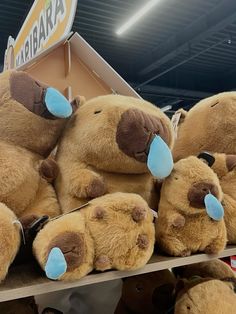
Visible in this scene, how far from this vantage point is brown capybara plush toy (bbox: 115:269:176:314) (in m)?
0.98

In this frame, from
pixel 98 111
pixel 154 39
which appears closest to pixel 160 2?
pixel 154 39

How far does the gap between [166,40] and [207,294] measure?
4742 mm

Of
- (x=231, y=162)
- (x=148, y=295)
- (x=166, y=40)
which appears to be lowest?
(x=148, y=295)

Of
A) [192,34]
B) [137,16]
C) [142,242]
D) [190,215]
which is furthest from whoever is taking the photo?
[192,34]

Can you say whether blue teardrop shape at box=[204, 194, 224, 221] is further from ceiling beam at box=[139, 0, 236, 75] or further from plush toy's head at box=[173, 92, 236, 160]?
ceiling beam at box=[139, 0, 236, 75]

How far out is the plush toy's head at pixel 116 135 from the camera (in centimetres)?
75

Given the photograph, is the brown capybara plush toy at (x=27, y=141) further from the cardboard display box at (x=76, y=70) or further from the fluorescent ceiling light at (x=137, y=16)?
the fluorescent ceiling light at (x=137, y=16)

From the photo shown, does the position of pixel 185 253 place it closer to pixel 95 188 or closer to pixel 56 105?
pixel 95 188

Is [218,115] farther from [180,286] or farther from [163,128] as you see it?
[180,286]

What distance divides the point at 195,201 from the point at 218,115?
12.0 inches

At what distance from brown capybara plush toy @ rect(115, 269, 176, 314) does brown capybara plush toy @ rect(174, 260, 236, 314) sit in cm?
6

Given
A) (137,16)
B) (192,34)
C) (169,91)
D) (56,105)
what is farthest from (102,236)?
(169,91)

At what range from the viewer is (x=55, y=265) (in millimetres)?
566

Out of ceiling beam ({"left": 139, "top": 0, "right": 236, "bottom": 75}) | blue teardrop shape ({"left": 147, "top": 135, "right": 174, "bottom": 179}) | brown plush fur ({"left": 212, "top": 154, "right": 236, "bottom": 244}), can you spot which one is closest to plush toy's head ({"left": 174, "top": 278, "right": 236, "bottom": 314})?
brown plush fur ({"left": 212, "top": 154, "right": 236, "bottom": 244})
